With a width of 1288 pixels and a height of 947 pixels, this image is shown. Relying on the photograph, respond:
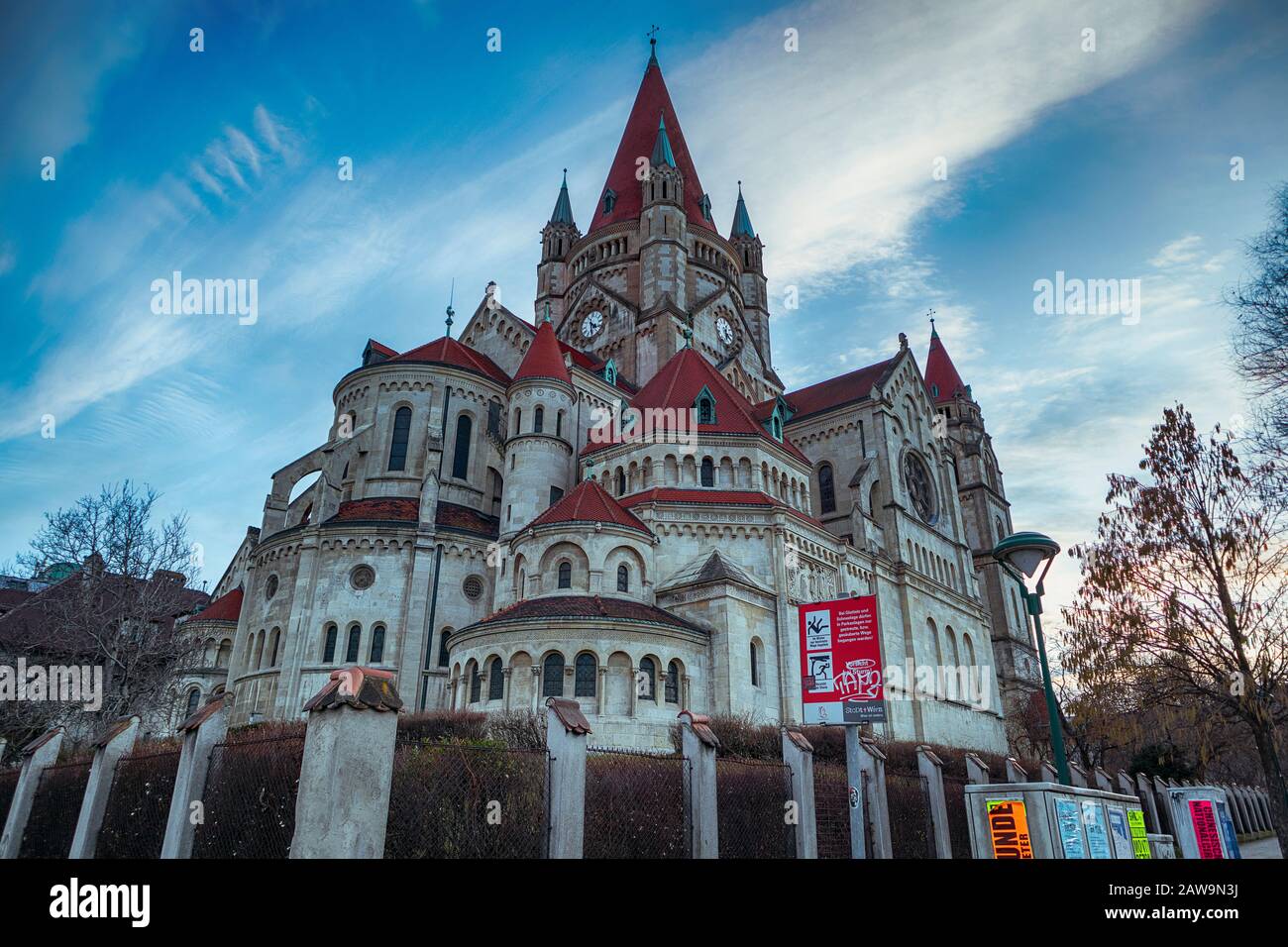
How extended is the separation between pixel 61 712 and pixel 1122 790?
35.8 metres

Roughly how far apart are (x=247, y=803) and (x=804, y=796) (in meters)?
9.42

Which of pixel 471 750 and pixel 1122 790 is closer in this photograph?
pixel 471 750

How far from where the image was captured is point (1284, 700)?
21797 mm

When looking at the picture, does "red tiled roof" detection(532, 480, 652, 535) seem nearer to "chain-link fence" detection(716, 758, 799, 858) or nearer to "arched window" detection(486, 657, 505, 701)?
"arched window" detection(486, 657, 505, 701)

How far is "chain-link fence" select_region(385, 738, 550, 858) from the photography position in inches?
467

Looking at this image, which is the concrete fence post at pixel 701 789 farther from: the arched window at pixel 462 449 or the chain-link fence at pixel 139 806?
the arched window at pixel 462 449

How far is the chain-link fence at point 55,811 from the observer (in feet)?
48.3

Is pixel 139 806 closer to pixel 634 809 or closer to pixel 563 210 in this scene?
pixel 634 809

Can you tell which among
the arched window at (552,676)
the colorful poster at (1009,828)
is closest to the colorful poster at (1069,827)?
the colorful poster at (1009,828)

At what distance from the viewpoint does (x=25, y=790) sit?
1583cm

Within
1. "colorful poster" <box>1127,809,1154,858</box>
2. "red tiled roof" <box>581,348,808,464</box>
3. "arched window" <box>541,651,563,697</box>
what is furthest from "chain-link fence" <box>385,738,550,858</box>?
"red tiled roof" <box>581,348,808,464</box>

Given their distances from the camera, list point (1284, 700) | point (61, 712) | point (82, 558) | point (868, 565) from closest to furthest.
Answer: point (1284, 700) → point (61, 712) → point (82, 558) → point (868, 565)
